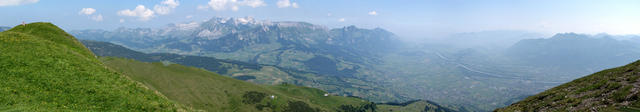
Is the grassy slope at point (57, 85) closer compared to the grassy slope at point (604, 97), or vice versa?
the grassy slope at point (604, 97)

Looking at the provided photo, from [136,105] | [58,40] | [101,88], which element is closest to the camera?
[136,105]

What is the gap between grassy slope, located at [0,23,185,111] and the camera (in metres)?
40.2

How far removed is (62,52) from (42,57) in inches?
326

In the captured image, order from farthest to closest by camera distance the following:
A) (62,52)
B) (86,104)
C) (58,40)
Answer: (58,40) < (62,52) < (86,104)

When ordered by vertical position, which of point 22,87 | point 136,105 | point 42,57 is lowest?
point 136,105

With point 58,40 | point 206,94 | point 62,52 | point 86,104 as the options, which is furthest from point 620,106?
point 206,94

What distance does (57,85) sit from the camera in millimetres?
45750

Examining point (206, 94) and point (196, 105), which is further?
point (206, 94)

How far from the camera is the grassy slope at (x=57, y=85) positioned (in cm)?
4019

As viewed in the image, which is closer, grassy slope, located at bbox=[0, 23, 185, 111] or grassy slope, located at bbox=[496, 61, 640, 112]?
grassy slope, located at bbox=[496, 61, 640, 112]

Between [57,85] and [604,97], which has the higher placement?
[604,97]

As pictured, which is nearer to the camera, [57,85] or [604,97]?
[604,97]

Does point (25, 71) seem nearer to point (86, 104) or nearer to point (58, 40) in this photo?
point (86, 104)

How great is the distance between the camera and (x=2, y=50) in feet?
181
